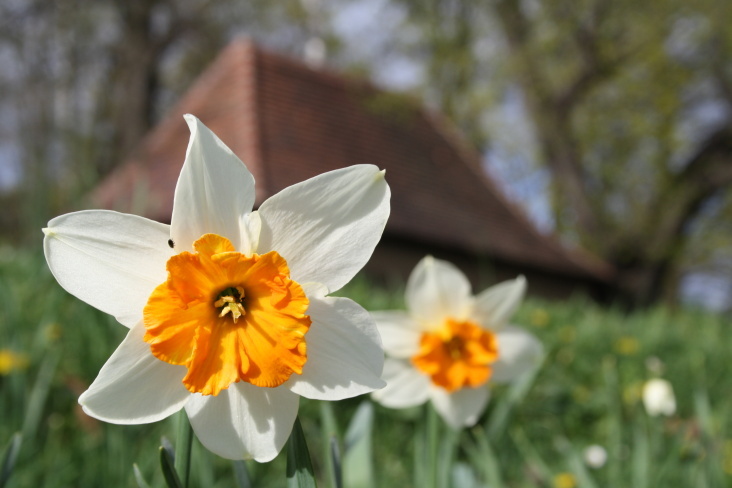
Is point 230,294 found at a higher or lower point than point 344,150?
higher

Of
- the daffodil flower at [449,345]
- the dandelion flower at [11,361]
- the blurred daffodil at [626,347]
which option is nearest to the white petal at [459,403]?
the daffodil flower at [449,345]

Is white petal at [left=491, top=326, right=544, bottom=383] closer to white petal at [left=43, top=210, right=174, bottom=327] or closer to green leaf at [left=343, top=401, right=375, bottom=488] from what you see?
green leaf at [left=343, top=401, right=375, bottom=488]

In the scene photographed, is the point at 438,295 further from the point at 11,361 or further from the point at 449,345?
the point at 11,361

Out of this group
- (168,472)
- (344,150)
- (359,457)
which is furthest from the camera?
(344,150)

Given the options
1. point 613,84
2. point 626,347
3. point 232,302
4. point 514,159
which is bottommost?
point 514,159

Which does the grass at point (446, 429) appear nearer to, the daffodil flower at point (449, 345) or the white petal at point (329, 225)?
the daffodil flower at point (449, 345)

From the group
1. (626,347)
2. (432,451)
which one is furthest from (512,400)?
(626,347)

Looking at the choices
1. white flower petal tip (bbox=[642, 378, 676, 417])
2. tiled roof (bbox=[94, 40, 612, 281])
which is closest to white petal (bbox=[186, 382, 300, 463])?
white flower petal tip (bbox=[642, 378, 676, 417])
